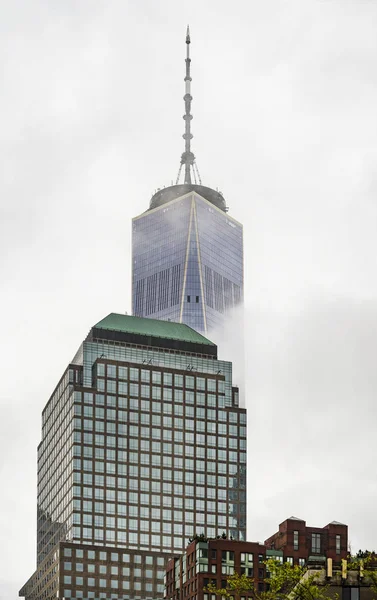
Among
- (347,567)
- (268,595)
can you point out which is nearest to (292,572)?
(268,595)

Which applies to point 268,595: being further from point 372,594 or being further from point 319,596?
point 372,594

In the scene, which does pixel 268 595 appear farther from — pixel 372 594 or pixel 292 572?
pixel 372 594

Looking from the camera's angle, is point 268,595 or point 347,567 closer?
point 268,595

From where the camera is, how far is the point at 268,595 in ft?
439

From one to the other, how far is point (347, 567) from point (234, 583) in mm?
11447

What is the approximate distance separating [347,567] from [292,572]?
16652 millimetres

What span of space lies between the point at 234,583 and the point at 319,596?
11.2 meters

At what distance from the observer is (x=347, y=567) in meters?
143

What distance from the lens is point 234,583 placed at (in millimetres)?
141875

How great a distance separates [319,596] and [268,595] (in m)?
4.72

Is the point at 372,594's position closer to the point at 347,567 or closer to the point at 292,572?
the point at 347,567

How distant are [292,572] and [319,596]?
22.7 feet

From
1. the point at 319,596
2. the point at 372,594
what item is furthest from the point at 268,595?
the point at 372,594

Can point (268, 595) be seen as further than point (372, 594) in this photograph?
No
